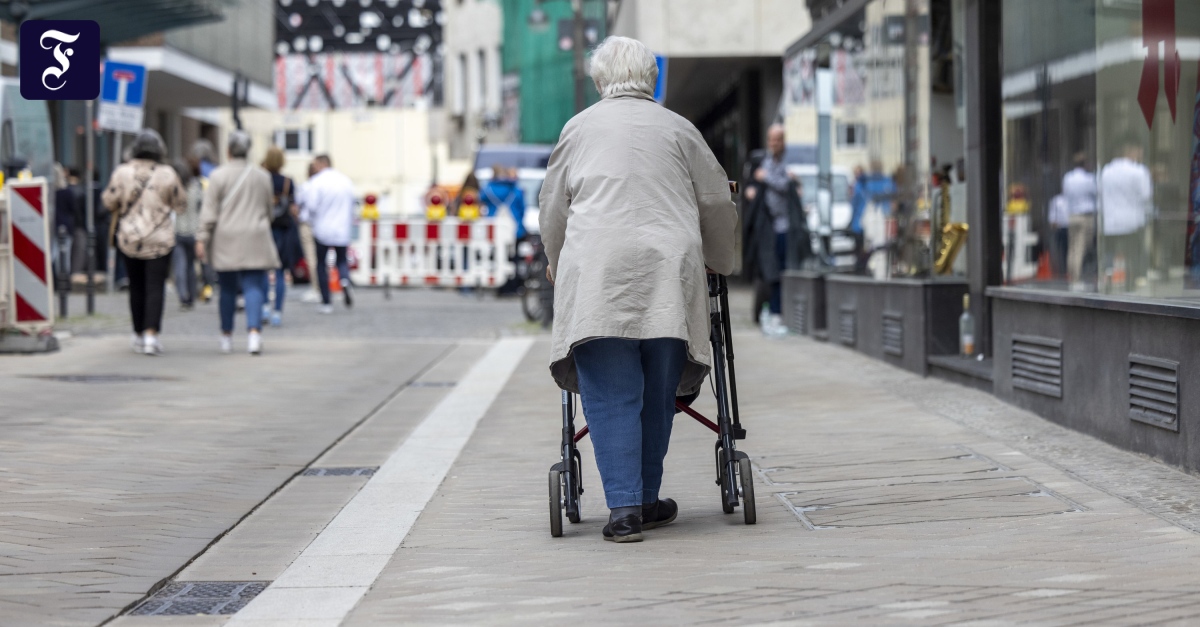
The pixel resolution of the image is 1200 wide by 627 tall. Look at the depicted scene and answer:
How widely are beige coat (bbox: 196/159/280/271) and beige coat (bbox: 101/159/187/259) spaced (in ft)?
1.04

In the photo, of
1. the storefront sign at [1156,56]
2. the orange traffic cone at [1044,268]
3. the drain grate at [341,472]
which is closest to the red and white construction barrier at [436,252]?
the orange traffic cone at [1044,268]

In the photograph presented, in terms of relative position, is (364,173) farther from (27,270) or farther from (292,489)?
(292,489)

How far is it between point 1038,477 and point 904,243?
19.0 ft

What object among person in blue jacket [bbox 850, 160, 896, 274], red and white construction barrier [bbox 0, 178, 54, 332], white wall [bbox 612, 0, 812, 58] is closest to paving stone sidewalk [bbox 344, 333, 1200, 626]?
person in blue jacket [bbox 850, 160, 896, 274]

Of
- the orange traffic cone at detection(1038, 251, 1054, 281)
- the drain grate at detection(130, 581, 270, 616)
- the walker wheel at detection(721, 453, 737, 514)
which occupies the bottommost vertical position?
the drain grate at detection(130, 581, 270, 616)

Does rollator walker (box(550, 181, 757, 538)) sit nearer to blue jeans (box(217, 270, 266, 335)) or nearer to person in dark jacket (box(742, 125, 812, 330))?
blue jeans (box(217, 270, 266, 335))

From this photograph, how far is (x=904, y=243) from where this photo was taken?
1239 centimetres

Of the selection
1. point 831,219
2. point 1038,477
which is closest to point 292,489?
point 1038,477

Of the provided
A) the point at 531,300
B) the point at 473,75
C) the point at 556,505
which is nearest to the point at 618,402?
the point at 556,505

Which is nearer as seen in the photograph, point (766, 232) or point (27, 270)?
point (27, 270)

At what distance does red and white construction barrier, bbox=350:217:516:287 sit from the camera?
24.8 meters

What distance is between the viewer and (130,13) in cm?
2647

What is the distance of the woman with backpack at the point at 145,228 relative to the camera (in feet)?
43.6

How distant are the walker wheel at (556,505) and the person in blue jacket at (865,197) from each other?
7.81m
